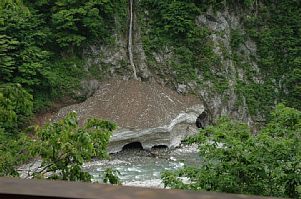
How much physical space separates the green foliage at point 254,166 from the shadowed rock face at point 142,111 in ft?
30.1

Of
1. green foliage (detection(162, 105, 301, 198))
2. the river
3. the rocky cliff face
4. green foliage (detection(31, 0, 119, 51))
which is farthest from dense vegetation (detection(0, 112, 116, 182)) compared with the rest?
the rocky cliff face

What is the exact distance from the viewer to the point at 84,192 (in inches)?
45.0

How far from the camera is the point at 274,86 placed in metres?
19.7

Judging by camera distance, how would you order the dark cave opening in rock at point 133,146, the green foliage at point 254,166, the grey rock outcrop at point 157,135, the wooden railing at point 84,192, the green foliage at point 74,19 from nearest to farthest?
the wooden railing at point 84,192
the green foliage at point 254,166
the grey rock outcrop at point 157,135
the dark cave opening in rock at point 133,146
the green foliage at point 74,19

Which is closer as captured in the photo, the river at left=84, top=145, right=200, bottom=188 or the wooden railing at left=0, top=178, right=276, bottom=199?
the wooden railing at left=0, top=178, right=276, bottom=199

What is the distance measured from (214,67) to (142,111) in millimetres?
4994

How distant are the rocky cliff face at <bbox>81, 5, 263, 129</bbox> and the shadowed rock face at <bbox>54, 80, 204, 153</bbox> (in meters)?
0.75

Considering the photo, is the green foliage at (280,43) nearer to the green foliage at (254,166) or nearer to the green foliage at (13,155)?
the green foliage at (254,166)

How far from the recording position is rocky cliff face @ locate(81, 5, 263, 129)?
18.8 m

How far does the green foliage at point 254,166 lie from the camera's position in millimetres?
5270

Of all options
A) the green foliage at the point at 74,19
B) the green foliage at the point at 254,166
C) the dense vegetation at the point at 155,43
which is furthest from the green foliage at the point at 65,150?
the green foliage at the point at 74,19

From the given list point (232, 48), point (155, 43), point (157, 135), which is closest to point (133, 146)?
point (157, 135)

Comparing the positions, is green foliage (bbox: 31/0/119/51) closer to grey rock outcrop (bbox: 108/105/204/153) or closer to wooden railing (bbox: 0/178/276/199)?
grey rock outcrop (bbox: 108/105/204/153)

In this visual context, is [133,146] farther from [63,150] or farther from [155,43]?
[63,150]
